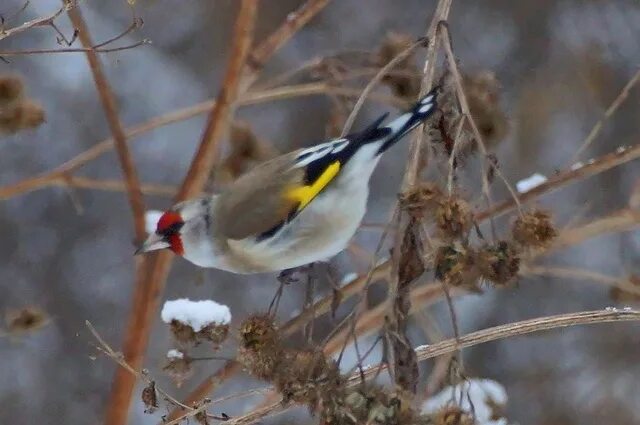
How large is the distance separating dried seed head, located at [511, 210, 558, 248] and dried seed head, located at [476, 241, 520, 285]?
5cm

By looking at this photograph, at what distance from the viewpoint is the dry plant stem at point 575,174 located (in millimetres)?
864

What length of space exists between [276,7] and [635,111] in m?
1.12

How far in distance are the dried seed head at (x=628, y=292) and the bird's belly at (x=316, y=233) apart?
371mm

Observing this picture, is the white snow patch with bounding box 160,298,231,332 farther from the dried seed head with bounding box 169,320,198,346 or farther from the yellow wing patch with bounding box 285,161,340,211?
the yellow wing patch with bounding box 285,161,340,211

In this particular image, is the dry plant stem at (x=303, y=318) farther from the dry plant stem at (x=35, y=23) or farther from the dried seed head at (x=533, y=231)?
the dry plant stem at (x=35, y=23)

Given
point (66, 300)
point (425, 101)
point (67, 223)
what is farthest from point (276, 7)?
point (425, 101)

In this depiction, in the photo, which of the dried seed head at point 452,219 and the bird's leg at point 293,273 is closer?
the dried seed head at point 452,219

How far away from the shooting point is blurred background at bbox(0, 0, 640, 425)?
2.47m

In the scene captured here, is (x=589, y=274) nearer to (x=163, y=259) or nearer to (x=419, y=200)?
(x=419, y=200)

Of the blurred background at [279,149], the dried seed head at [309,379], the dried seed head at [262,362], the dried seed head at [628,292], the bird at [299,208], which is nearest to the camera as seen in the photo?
the dried seed head at [309,379]

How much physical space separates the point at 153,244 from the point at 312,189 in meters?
0.22

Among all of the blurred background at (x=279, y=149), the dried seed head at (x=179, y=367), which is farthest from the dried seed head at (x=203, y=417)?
the blurred background at (x=279, y=149)

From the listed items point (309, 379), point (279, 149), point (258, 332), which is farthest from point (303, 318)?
point (279, 149)

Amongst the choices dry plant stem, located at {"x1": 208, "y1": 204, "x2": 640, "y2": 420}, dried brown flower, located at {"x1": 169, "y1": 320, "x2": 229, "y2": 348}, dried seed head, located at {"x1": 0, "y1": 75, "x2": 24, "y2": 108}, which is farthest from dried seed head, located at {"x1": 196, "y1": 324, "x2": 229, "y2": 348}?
dried seed head, located at {"x1": 0, "y1": 75, "x2": 24, "y2": 108}
